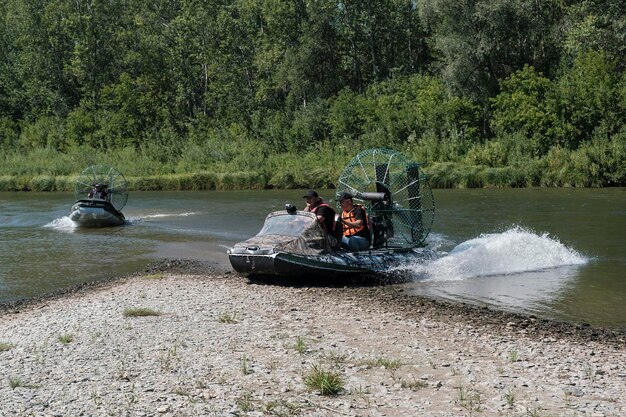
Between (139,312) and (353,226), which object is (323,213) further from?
(139,312)

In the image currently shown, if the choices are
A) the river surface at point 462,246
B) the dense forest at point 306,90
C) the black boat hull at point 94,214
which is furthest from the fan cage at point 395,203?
the dense forest at point 306,90

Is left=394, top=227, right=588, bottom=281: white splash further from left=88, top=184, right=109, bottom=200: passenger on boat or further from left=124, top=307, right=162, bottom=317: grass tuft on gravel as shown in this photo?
left=88, top=184, right=109, bottom=200: passenger on boat

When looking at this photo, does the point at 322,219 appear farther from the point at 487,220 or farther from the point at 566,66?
the point at 566,66

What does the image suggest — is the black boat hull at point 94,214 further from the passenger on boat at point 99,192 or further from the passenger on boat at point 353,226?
the passenger on boat at point 353,226

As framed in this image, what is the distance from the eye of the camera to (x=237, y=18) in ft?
225

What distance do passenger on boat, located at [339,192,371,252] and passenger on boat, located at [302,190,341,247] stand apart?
0.28 meters

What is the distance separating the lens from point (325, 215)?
1672cm

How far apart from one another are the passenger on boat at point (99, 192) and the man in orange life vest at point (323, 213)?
15.2 metres

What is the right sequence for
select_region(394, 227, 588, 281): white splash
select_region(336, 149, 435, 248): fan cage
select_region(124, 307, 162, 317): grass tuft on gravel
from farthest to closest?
select_region(336, 149, 435, 248): fan cage
select_region(394, 227, 588, 281): white splash
select_region(124, 307, 162, 317): grass tuft on gravel

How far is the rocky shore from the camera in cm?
821

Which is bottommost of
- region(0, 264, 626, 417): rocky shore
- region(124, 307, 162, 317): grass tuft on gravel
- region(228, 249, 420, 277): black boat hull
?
region(0, 264, 626, 417): rocky shore

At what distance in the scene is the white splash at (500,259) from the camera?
1731 cm

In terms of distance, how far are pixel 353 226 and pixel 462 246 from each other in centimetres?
435

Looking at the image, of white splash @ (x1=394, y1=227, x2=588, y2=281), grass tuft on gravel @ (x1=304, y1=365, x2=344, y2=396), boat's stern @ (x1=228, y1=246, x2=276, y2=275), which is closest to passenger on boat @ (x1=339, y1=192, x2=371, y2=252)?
white splash @ (x1=394, y1=227, x2=588, y2=281)
